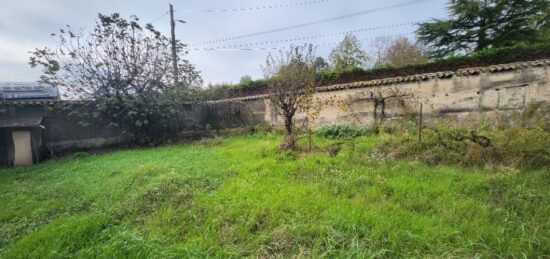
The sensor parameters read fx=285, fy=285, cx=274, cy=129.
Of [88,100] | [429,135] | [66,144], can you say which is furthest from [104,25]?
[429,135]

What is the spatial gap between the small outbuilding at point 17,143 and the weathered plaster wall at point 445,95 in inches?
298

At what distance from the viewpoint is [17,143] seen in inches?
309

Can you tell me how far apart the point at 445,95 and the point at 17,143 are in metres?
11.9

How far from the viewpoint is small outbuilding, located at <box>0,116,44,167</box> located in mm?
7820

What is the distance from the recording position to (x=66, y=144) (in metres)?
9.16

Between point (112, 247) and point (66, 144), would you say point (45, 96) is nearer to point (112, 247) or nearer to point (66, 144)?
point (66, 144)

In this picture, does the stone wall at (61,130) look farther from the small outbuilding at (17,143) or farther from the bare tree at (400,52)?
the bare tree at (400,52)

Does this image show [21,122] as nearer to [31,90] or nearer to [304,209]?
[31,90]

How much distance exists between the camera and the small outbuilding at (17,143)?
7.82 m

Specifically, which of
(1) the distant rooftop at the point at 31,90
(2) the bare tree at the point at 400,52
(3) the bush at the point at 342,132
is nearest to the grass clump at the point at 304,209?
(3) the bush at the point at 342,132

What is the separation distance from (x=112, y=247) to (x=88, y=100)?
8.42 meters

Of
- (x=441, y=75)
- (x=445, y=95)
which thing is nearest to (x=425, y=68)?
(x=441, y=75)

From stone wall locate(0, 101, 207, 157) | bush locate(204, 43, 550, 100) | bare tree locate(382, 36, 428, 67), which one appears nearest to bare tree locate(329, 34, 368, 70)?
bare tree locate(382, 36, 428, 67)

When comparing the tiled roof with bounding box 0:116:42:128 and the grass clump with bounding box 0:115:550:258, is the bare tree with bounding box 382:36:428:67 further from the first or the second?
the tiled roof with bounding box 0:116:42:128
